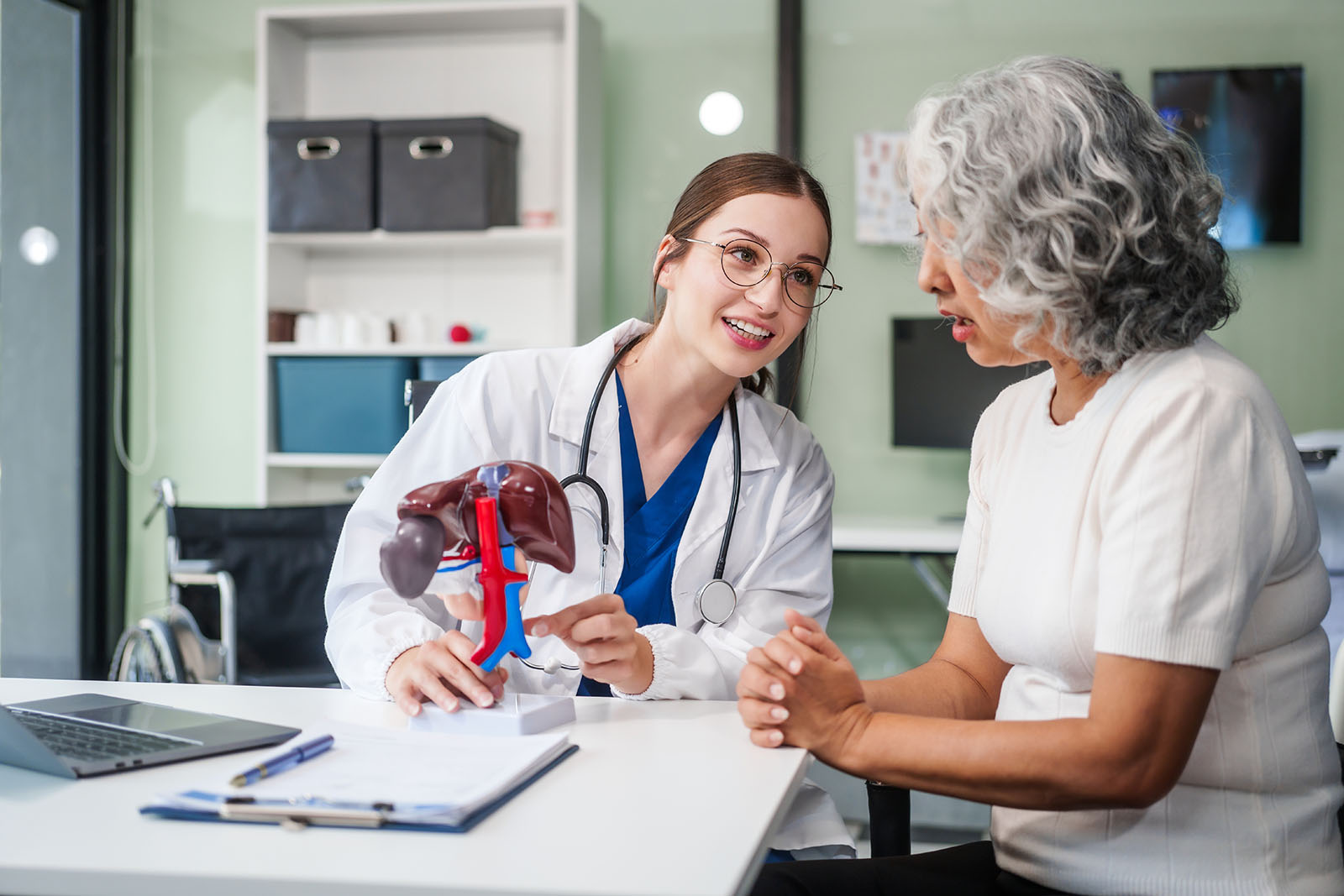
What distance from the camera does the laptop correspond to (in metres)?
0.98

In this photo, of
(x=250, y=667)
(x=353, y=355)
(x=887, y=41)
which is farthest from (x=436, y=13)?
(x=250, y=667)

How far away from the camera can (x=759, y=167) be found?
1.66m

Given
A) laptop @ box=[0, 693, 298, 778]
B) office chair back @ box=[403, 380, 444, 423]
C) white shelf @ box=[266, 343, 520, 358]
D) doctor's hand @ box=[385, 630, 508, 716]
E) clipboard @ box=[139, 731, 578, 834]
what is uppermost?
white shelf @ box=[266, 343, 520, 358]

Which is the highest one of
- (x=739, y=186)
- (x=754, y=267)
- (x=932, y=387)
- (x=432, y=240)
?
(x=432, y=240)

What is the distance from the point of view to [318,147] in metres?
3.64

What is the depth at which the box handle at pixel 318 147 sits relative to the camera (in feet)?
11.6

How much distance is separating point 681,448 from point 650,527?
138 mm

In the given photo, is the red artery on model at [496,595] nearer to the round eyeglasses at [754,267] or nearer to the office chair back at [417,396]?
the round eyeglasses at [754,267]

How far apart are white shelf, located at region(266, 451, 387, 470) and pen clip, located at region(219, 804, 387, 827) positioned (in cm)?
276

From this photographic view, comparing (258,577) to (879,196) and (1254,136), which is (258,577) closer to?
(879,196)

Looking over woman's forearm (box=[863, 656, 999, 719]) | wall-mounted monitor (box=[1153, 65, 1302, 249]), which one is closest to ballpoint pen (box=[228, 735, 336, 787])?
woman's forearm (box=[863, 656, 999, 719])

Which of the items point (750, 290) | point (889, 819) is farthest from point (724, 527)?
point (889, 819)

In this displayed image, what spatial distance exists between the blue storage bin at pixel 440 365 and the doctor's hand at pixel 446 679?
2.33 metres

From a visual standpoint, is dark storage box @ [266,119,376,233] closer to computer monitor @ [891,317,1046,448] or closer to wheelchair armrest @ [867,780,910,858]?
computer monitor @ [891,317,1046,448]
